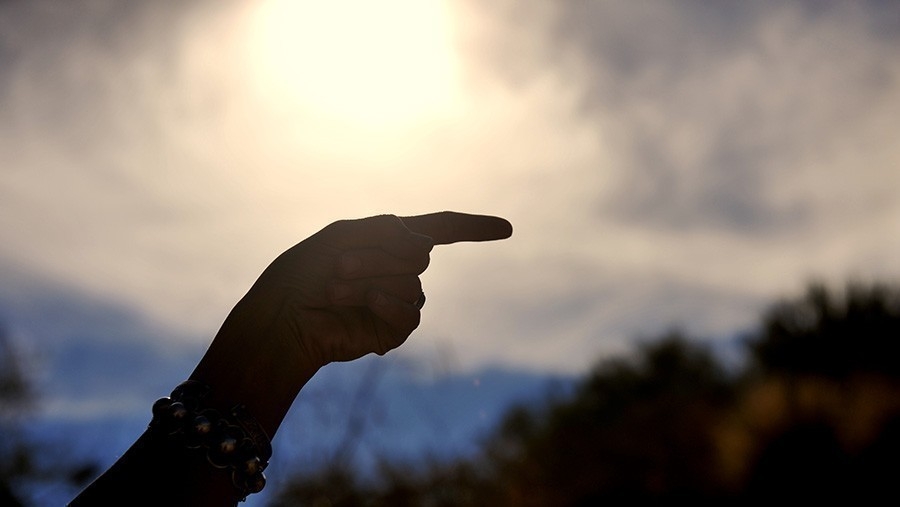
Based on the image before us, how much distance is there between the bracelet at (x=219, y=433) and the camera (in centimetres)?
199

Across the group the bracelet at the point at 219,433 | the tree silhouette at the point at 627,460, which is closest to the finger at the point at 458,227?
the bracelet at the point at 219,433

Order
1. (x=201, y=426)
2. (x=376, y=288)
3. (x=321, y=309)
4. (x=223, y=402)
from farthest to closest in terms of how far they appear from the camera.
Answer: (x=321, y=309) < (x=376, y=288) < (x=223, y=402) < (x=201, y=426)

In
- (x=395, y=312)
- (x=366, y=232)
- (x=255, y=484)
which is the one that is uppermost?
(x=366, y=232)

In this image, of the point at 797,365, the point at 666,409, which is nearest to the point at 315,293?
the point at 666,409

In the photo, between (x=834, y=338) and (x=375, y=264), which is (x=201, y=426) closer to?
(x=375, y=264)

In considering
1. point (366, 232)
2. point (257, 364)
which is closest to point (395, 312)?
point (366, 232)

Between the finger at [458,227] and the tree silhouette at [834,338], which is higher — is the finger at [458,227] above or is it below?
below

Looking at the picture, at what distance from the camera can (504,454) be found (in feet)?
66.2

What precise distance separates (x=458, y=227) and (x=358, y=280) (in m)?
0.33

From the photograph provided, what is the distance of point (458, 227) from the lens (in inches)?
90.7

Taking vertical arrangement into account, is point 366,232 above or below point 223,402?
above

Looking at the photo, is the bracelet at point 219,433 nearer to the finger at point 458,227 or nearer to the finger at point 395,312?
the finger at point 395,312

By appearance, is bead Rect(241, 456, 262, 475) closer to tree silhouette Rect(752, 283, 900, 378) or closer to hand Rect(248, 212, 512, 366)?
hand Rect(248, 212, 512, 366)

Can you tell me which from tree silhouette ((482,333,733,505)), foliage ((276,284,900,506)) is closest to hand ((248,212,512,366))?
foliage ((276,284,900,506))
